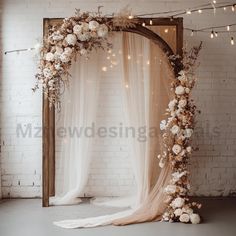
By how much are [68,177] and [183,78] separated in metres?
1.86

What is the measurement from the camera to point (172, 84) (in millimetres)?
4480

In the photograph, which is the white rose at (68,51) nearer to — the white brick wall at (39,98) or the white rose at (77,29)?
the white rose at (77,29)

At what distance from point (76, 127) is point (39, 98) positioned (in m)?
0.69

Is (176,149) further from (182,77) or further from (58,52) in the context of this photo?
(58,52)

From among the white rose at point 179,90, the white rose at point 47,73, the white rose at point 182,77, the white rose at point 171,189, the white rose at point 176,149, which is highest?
the white rose at point 47,73

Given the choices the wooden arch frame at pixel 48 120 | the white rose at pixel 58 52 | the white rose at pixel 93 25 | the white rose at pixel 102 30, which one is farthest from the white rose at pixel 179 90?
the white rose at pixel 58 52

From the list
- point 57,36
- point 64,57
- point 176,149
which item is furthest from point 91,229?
point 57,36

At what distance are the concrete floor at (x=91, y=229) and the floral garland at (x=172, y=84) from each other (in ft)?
0.78

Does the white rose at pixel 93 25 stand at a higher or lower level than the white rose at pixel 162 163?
higher

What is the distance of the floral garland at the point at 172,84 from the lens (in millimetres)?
4387

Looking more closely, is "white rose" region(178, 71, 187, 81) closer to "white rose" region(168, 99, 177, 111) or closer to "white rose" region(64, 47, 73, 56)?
"white rose" region(168, 99, 177, 111)

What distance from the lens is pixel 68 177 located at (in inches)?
198

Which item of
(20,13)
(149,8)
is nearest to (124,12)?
(149,8)

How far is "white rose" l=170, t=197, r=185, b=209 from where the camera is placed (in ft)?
14.3
